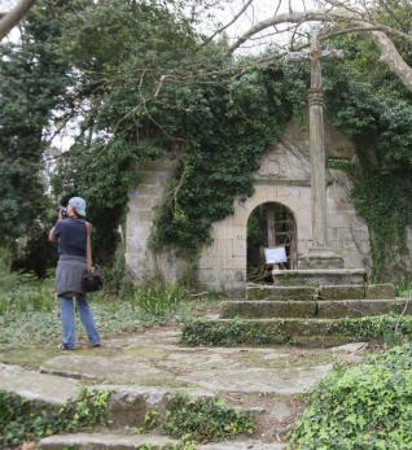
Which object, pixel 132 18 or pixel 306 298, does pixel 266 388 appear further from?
pixel 132 18

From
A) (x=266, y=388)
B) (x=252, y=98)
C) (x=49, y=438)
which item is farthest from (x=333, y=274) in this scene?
(x=252, y=98)

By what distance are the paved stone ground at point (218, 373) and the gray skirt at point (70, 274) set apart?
60 cm

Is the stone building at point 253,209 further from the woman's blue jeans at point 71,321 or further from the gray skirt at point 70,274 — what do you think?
the gray skirt at point 70,274

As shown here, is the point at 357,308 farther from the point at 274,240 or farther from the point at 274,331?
the point at 274,240

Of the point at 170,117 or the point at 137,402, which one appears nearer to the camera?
the point at 137,402

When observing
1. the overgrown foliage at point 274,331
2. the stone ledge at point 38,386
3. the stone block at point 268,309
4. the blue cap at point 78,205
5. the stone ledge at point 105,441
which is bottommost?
the stone ledge at point 105,441

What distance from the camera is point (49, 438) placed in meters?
3.10

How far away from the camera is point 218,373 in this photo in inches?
156

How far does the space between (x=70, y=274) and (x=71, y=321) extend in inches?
17.9

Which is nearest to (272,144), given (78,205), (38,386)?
(78,205)

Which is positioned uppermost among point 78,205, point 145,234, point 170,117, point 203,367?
point 170,117

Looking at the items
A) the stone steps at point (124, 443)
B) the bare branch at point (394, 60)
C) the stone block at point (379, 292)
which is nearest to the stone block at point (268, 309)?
the stone block at point (379, 292)

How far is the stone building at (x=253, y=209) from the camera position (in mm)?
11227

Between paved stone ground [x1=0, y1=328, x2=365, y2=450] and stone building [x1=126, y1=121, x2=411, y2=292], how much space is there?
5902mm
